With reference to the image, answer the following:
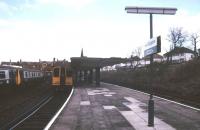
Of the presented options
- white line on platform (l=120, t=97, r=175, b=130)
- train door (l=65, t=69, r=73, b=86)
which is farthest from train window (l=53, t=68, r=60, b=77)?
white line on platform (l=120, t=97, r=175, b=130)

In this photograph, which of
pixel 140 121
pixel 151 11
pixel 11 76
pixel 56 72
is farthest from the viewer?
pixel 56 72

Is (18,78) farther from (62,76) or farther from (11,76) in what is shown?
(62,76)

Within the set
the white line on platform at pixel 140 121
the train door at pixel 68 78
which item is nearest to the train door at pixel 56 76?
the train door at pixel 68 78

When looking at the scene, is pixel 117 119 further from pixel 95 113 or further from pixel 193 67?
pixel 193 67

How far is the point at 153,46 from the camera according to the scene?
38.0ft

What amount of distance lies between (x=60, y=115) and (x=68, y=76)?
70.8 ft

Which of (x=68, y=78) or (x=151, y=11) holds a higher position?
(x=151, y=11)

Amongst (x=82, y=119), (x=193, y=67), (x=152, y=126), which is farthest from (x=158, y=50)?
(x=193, y=67)

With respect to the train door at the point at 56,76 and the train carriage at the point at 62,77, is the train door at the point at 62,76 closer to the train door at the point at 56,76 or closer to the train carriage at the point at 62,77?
the train carriage at the point at 62,77

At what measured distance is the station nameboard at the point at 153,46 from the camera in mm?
11219

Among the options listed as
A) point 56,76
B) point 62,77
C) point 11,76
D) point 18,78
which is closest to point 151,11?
point 11,76

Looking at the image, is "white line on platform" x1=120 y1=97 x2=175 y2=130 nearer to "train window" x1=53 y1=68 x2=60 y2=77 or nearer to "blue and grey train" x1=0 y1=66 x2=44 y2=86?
"blue and grey train" x1=0 y1=66 x2=44 y2=86

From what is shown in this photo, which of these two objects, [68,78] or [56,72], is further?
[56,72]

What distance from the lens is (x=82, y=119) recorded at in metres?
14.5
